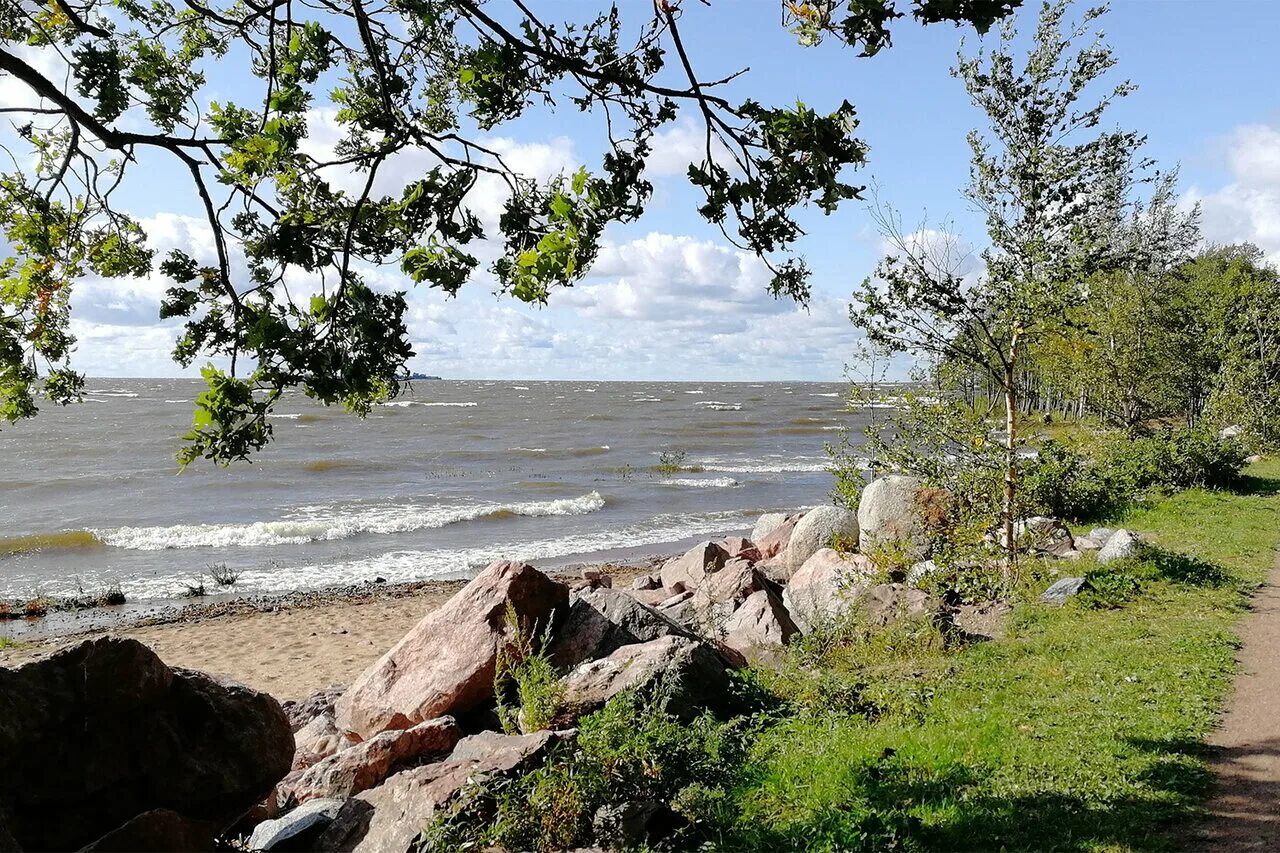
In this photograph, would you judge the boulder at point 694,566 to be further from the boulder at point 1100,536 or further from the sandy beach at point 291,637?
the boulder at point 1100,536

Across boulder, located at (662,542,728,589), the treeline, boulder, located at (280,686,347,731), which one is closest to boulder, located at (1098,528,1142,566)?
the treeline

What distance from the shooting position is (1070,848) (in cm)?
531

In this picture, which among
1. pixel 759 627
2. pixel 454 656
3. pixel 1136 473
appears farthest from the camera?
pixel 1136 473

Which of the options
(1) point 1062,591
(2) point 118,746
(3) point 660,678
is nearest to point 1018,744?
(3) point 660,678

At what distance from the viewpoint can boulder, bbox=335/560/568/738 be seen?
872 centimetres

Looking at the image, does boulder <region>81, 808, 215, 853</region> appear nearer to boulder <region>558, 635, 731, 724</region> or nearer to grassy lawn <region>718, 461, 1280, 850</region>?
boulder <region>558, 635, 731, 724</region>

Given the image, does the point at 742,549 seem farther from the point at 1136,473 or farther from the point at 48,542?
the point at 48,542

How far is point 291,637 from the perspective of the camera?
17.3m

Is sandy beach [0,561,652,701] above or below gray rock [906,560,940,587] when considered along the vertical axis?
below

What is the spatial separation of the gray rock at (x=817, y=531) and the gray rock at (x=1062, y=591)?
4.84 metres

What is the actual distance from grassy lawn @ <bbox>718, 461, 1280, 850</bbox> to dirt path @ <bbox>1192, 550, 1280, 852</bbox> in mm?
153

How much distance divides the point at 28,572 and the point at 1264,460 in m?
37.4

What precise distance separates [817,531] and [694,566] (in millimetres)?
2655

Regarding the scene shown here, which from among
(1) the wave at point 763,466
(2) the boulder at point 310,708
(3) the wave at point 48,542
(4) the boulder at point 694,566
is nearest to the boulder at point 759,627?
(4) the boulder at point 694,566
